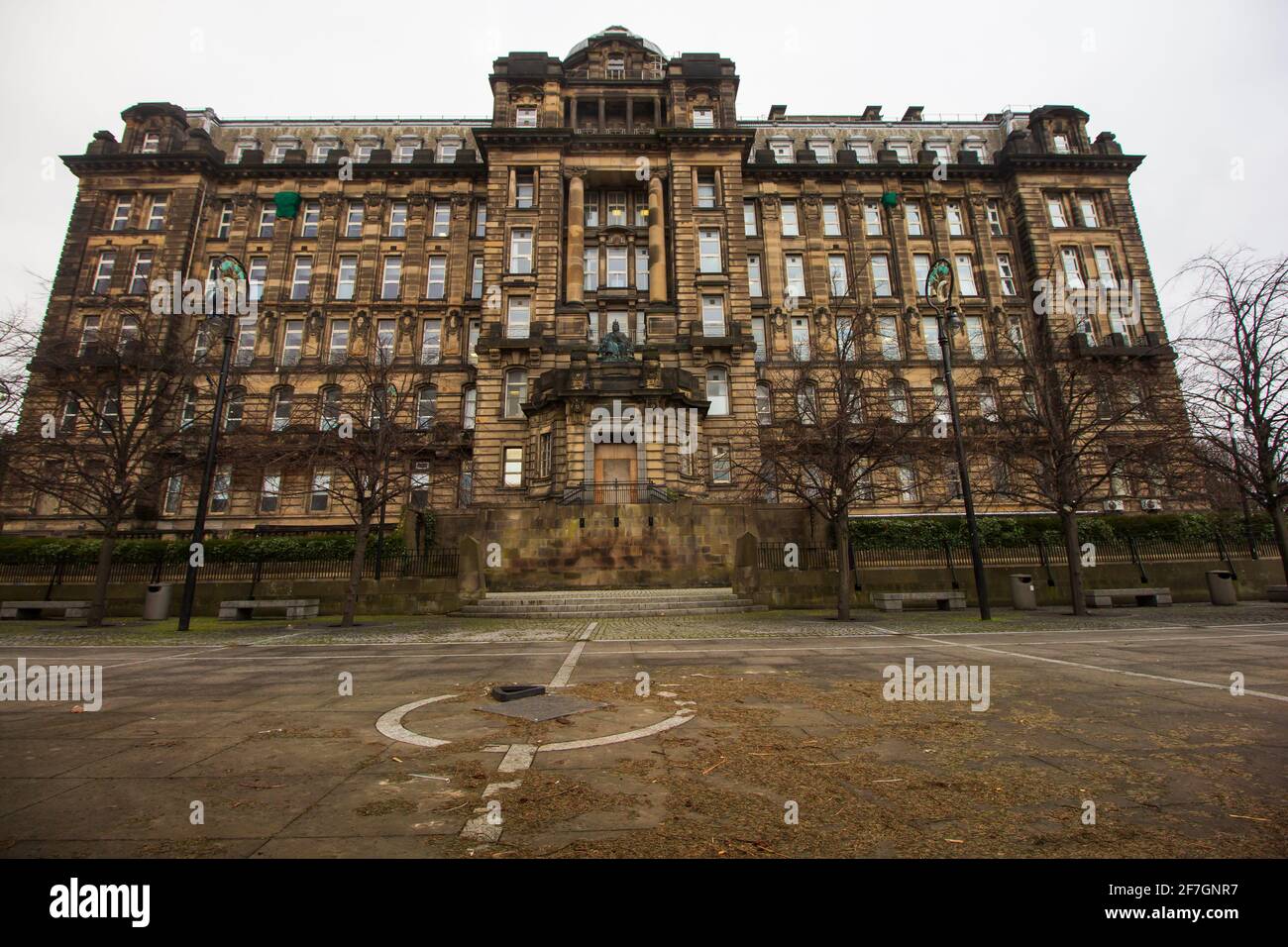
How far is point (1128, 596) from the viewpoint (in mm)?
17688

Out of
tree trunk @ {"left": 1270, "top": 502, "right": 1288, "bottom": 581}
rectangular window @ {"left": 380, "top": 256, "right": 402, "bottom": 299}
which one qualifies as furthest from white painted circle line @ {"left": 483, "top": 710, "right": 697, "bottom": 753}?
rectangular window @ {"left": 380, "top": 256, "right": 402, "bottom": 299}

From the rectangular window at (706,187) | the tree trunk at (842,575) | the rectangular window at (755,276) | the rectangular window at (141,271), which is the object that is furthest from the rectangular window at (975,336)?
the rectangular window at (141,271)

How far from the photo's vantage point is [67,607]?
55.4ft

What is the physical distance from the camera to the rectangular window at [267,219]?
131ft

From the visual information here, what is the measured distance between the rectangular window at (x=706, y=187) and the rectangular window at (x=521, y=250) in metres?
11.5

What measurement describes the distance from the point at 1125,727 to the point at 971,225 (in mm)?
47677

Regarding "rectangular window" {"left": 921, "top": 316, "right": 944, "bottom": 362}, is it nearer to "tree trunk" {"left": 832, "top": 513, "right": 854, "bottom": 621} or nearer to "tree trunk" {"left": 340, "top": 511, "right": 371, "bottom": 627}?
"tree trunk" {"left": 832, "top": 513, "right": 854, "bottom": 621}

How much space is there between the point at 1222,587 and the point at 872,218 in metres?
33.6

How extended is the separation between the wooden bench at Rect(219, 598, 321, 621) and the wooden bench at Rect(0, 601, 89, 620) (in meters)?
3.89

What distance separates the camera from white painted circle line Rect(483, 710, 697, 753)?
3.98 m

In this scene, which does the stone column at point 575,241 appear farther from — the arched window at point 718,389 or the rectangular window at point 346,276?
the rectangular window at point 346,276

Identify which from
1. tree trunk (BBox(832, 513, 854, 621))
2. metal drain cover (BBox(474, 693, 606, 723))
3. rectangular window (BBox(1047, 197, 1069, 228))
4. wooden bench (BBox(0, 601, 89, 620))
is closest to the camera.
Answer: metal drain cover (BBox(474, 693, 606, 723))
